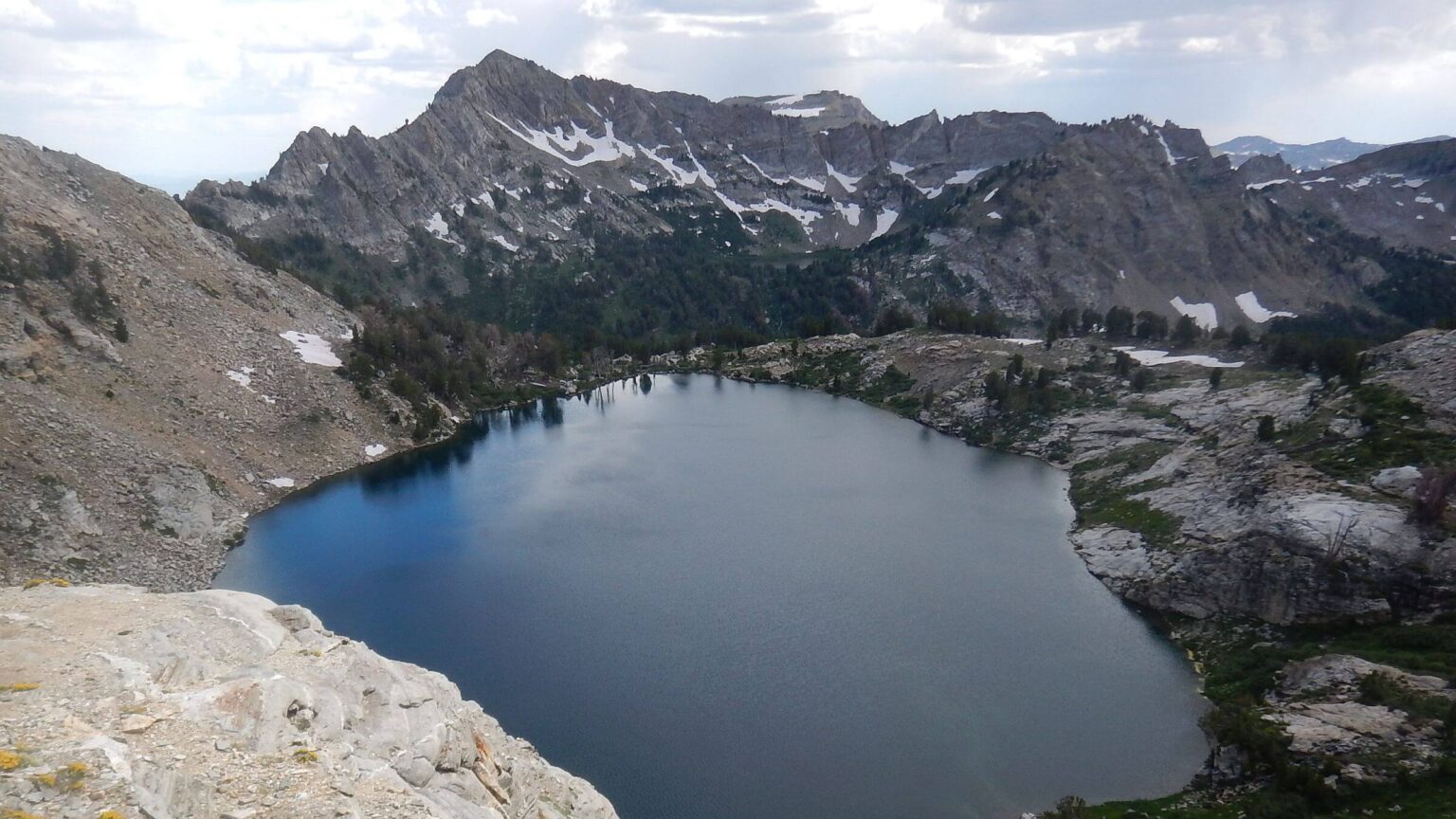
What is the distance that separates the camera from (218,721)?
19359 millimetres

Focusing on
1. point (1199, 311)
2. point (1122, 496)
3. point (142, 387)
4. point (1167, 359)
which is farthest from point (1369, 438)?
point (1199, 311)

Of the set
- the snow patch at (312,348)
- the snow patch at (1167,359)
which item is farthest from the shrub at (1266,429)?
the snow patch at (312,348)

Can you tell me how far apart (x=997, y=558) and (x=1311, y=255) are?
168382 millimetres

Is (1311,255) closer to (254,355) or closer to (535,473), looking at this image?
(535,473)

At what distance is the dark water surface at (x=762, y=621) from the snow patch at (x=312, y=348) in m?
15.4

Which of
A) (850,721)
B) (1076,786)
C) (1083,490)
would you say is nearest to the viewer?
(1076,786)

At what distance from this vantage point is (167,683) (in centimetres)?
2048

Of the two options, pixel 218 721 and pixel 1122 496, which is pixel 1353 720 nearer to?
pixel 1122 496

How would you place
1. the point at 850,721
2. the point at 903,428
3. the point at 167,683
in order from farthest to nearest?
1. the point at 903,428
2. the point at 850,721
3. the point at 167,683

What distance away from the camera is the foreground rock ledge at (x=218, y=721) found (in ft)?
55.0

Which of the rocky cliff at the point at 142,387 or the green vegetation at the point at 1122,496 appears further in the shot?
the green vegetation at the point at 1122,496

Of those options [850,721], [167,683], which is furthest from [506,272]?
[167,683]

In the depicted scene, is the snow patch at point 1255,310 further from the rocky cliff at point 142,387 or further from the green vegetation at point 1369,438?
the rocky cliff at point 142,387

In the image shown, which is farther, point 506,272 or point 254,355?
point 506,272
